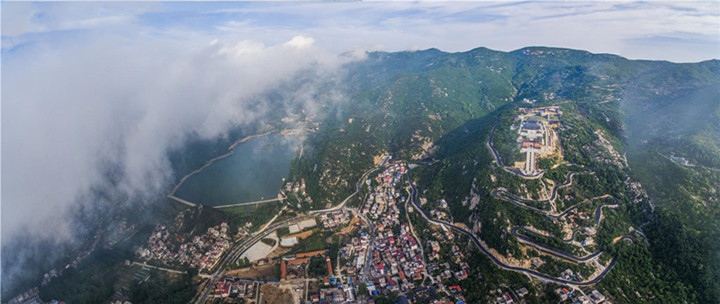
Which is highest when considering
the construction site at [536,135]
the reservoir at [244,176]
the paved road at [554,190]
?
the construction site at [536,135]

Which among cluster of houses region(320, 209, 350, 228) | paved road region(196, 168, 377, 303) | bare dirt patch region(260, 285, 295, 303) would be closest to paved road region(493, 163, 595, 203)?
cluster of houses region(320, 209, 350, 228)

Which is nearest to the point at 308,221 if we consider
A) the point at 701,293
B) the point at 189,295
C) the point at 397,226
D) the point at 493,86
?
the point at 397,226

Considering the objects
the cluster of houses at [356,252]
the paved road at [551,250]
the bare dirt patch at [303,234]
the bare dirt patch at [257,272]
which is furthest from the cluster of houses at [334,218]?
the paved road at [551,250]

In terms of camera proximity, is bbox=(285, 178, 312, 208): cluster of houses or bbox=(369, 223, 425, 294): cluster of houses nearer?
bbox=(369, 223, 425, 294): cluster of houses

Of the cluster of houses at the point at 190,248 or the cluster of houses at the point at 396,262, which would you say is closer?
the cluster of houses at the point at 396,262

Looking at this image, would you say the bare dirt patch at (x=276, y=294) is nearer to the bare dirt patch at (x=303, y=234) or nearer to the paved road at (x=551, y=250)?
the bare dirt patch at (x=303, y=234)

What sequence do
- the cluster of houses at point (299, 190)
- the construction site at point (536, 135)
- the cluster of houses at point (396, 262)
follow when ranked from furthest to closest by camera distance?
the cluster of houses at point (299, 190)
the construction site at point (536, 135)
the cluster of houses at point (396, 262)

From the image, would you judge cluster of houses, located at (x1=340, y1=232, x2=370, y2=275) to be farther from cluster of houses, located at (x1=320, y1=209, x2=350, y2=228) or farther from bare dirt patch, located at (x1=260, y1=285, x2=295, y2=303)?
bare dirt patch, located at (x1=260, y1=285, x2=295, y2=303)
